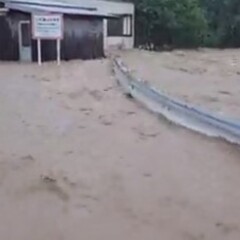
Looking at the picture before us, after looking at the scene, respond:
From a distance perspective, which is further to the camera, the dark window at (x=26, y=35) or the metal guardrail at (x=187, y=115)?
the dark window at (x=26, y=35)

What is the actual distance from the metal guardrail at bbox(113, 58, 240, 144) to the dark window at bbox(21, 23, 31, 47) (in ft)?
31.7

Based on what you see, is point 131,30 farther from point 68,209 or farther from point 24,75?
point 68,209

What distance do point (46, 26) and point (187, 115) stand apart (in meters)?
11.5

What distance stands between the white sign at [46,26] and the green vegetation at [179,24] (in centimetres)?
1264

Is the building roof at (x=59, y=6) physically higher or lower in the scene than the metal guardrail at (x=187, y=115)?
higher

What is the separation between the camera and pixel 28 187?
267 inches

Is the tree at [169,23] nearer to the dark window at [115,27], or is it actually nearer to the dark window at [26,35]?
the dark window at [115,27]

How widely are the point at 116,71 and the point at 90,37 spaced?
6.89m

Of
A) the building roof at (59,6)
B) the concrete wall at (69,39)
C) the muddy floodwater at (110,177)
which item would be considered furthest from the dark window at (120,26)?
the muddy floodwater at (110,177)

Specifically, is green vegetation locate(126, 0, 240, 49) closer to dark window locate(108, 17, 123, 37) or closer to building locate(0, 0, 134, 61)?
dark window locate(108, 17, 123, 37)

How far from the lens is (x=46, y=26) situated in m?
20.2

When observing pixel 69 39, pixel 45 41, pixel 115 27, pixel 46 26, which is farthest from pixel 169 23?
pixel 46 26

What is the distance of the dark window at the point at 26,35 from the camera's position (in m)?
21.9

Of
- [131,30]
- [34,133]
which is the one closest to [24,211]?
[34,133]
